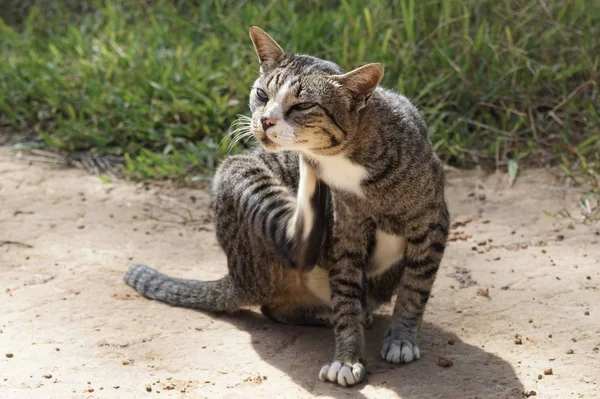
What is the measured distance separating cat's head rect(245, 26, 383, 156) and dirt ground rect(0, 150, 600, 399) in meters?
0.93

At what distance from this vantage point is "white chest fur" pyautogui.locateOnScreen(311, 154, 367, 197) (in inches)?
141

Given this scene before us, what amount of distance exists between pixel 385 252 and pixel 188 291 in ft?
3.42

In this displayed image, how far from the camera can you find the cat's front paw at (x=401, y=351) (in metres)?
3.64

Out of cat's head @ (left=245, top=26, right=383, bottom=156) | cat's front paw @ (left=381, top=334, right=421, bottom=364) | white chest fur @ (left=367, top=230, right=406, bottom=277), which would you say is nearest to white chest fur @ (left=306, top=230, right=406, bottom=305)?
white chest fur @ (left=367, top=230, right=406, bottom=277)

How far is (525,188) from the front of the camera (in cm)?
538

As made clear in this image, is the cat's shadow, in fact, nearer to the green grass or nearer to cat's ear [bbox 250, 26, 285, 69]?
cat's ear [bbox 250, 26, 285, 69]

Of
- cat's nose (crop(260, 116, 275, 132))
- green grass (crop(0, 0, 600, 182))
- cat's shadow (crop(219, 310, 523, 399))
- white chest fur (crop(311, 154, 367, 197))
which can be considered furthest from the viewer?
green grass (crop(0, 0, 600, 182))

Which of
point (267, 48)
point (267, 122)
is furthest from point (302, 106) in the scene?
point (267, 48)

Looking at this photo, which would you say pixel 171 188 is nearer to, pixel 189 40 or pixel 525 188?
pixel 189 40

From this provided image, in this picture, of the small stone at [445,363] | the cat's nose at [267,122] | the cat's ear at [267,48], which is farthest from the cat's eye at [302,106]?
the small stone at [445,363]

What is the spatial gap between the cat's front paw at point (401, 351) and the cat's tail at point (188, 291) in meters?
0.81

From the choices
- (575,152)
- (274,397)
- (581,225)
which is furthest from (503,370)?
(575,152)

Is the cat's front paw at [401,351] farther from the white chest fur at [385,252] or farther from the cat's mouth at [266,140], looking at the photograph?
the cat's mouth at [266,140]

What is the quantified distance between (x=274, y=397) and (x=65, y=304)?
4.38 ft
